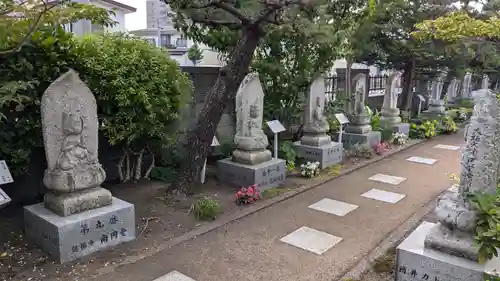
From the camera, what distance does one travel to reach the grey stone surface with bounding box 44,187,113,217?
3963 mm

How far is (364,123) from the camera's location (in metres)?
8.95

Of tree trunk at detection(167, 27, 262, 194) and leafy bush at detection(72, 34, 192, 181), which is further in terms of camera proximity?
tree trunk at detection(167, 27, 262, 194)

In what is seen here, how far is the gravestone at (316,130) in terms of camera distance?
24.7ft

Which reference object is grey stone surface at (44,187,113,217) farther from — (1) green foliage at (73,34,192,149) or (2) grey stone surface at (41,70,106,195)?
(1) green foliage at (73,34,192,149)

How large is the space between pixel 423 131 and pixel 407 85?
2487mm

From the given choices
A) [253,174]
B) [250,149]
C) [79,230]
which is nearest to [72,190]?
[79,230]

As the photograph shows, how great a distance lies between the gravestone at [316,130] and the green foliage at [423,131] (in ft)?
13.8

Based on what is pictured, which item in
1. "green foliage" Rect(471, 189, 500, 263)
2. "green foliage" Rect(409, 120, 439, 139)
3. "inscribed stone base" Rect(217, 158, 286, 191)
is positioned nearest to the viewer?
"green foliage" Rect(471, 189, 500, 263)

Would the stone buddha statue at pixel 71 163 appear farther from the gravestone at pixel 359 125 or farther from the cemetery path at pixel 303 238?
the gravestone at pixel 359 125

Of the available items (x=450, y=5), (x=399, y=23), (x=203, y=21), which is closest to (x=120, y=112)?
(x=203, y=21)

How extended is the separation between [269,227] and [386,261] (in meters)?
1.46

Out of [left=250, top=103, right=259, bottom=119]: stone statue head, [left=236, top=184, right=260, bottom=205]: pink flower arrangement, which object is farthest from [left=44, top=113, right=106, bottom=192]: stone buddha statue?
[left=250, top=103, right=259, bottom=119]: stone statue head

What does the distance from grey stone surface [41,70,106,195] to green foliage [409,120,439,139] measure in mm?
9130

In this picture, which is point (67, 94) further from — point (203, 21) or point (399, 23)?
point (399, 23)
